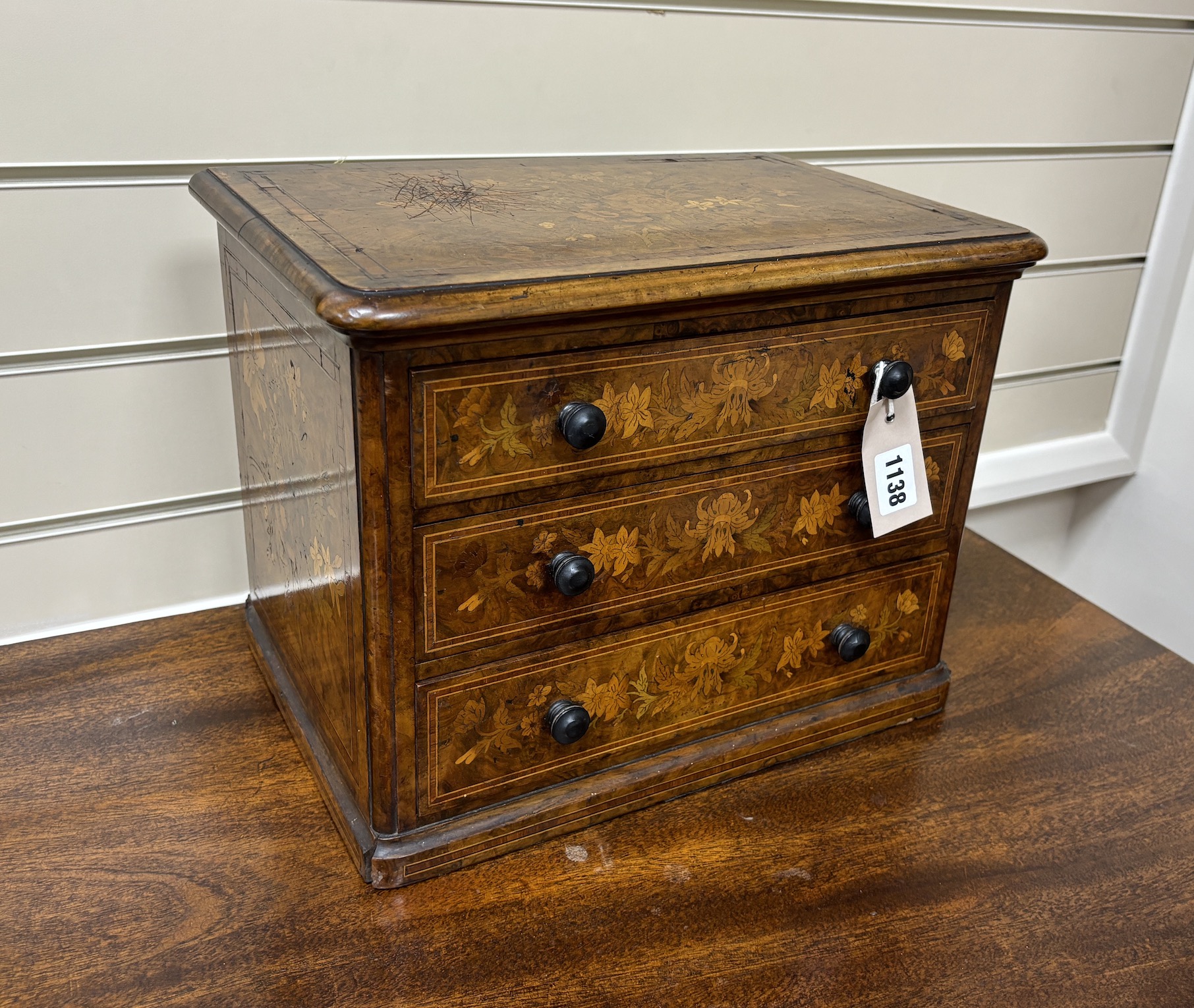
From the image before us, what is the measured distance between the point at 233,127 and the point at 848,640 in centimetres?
84

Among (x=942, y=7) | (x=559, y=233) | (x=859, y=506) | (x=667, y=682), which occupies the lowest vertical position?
(x=667, y=682)

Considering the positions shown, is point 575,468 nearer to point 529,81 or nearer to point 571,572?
point 571,572

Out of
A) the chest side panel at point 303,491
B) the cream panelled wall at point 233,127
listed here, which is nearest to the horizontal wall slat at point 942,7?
the cream panelled wall at point 233,127

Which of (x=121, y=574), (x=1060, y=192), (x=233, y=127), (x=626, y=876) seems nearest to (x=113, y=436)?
(x=121, y=574)

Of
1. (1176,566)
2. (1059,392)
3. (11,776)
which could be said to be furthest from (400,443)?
(1176,566)

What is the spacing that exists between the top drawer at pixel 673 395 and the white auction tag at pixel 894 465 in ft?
0.06

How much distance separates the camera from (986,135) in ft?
5.40

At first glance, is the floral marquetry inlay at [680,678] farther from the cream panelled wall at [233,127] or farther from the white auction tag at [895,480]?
the cream panelled wall at [233,127]

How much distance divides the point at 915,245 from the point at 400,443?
1.55ft

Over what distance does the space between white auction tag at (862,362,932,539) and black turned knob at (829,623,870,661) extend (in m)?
0.10

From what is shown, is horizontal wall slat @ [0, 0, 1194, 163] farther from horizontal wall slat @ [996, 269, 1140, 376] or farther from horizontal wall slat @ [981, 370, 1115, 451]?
horizontal wall slat @ [981, 370, 1115, 451]

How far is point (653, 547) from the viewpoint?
0.93m

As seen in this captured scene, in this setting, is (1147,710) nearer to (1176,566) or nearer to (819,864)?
(819,864)

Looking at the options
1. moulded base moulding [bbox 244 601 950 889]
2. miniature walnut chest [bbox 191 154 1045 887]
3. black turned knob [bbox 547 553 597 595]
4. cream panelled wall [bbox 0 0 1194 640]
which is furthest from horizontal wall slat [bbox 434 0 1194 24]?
moulded base moulding [bbox 244 601 950 889]
